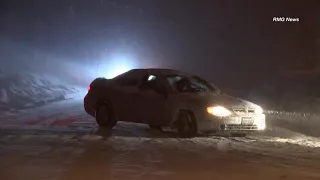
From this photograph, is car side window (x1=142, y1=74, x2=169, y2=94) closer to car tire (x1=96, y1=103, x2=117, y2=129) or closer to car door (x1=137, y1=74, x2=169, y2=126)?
car door (x1=137, y1=74, x2=169, y2=126)

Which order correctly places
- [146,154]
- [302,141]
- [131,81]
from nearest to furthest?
[146,154] → [302,141] → [131,81]

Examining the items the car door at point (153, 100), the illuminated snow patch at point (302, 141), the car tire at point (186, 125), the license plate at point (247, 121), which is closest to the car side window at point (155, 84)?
the car door at point (153, 100)

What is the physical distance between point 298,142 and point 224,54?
42.7 metres

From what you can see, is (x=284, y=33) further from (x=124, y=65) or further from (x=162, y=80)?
(x=162, y=80)

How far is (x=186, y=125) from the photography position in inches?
462

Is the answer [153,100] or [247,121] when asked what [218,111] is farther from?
[153,100]

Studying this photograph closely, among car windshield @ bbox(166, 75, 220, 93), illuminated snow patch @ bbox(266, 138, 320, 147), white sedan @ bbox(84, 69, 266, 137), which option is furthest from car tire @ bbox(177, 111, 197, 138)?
illuminated snow patch @ bbox(266, 138, 320, 147)

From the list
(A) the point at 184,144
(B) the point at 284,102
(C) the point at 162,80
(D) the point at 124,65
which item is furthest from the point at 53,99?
(D) the point at 124,65

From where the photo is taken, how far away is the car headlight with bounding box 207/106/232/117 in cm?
1148

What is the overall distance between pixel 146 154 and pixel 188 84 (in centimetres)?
352

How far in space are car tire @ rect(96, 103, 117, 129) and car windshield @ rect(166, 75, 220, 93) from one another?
6.16 ft

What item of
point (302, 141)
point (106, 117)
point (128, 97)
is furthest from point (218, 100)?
point (106, 117)

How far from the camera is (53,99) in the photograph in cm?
2689

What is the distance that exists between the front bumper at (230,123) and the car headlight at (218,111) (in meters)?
0.09
